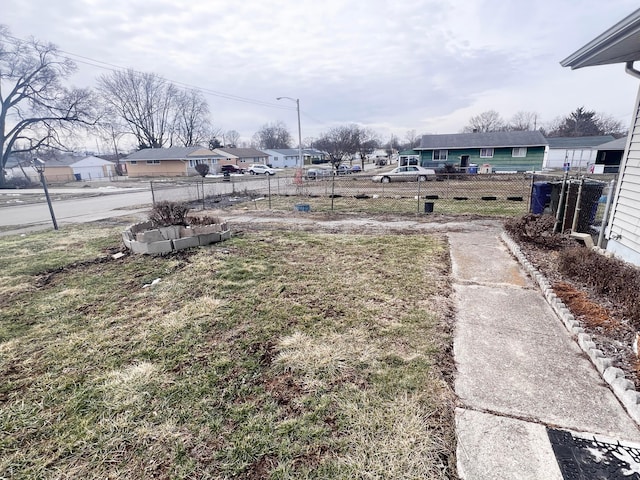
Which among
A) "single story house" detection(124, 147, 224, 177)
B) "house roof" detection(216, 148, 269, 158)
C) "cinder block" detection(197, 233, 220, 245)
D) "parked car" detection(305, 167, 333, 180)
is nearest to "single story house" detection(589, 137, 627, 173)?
"parked car" detection(305, 167, 333, 180)

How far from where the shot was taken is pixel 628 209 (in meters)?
4.97

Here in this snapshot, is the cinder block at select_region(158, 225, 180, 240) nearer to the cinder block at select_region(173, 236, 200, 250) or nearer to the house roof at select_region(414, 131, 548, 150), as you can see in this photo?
the cinder block at select_region(173, 236, 200, 250)

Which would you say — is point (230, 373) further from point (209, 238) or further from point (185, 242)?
point (209, 238)

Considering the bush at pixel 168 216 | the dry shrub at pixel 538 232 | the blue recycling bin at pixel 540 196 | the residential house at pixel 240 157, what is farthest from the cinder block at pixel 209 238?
the residential house at pixel 240 157

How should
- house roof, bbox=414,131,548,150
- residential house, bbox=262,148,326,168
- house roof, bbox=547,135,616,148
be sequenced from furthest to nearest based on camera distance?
residential house, bbox=262,148,326,168, house roof, bbox=547,135,616,148, house roof, bbox=414,131,548,150

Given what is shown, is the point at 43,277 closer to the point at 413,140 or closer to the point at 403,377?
the point at 403,377

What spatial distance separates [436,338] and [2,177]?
46.0 m

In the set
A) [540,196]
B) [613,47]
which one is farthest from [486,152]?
[613,47]

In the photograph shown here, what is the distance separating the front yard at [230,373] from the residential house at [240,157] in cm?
4853

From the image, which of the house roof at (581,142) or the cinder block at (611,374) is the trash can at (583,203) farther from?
the house roof at (581,142)

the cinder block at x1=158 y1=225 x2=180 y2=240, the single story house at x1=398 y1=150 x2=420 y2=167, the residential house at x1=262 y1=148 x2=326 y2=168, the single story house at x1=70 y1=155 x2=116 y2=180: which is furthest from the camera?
the residential house at x1=262 y1=148 x2=326 y2=168

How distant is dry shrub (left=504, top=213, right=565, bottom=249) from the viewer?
19.3 ft

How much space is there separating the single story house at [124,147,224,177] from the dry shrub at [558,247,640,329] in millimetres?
44817

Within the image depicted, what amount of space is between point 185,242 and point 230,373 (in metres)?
4.65
